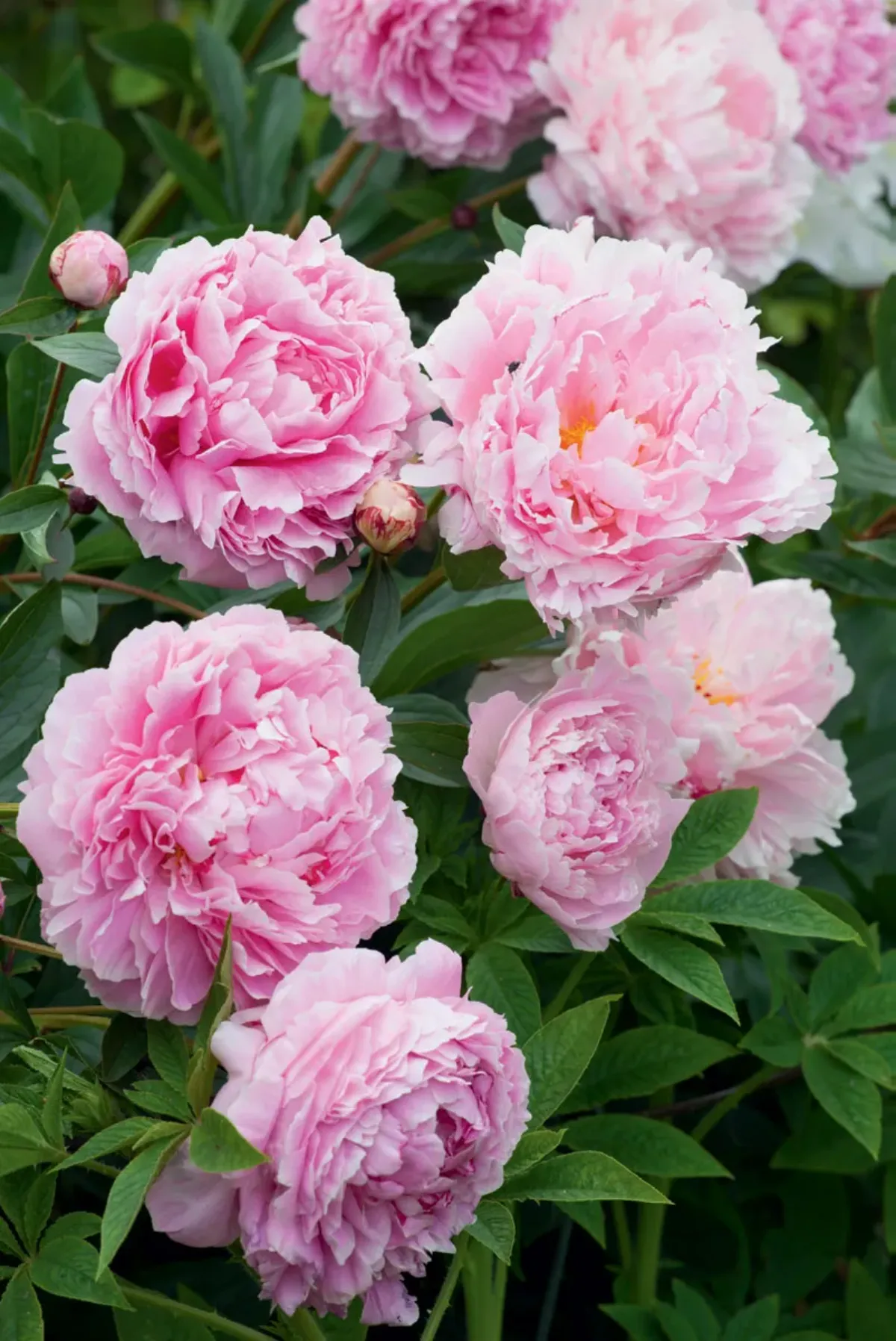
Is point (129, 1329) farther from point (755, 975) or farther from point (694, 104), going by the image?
point (694, 104)

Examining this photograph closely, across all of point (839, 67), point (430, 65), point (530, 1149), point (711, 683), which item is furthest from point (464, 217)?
point (530, 1149)

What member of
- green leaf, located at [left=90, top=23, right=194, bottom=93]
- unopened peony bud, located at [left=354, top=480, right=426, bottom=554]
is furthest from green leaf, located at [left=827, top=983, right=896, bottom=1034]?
green leaf, located at [left=90, top=23, right=194, bottom=93]

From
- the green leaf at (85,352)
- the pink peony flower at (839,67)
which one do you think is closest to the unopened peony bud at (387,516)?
the green leaf at (85,352)

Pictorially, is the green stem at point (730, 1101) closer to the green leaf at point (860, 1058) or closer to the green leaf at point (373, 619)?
the green leaf at point (860, 1058)

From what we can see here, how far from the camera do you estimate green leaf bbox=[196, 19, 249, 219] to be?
0.89 meters

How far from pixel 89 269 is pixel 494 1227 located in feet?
1.18

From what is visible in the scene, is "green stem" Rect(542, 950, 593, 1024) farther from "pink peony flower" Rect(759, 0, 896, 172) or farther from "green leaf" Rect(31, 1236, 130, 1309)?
"pink peony flower" Rect(759, 0, 896, 172)

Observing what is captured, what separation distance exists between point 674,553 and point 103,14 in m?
1.06

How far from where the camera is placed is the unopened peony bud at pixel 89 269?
20.1 inches

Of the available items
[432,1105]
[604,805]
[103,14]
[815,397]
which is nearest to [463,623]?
[604,805]

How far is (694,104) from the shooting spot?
2.52 feet

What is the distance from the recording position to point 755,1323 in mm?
648

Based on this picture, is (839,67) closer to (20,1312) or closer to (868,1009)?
(868,1009)

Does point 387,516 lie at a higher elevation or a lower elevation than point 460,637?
higher
